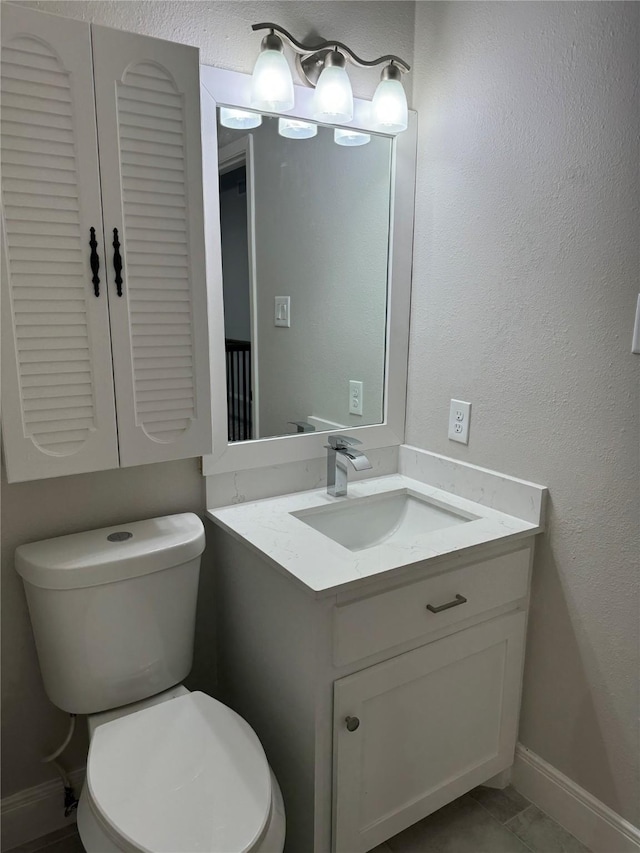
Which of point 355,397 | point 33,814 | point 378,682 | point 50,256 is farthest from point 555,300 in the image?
point 33,814

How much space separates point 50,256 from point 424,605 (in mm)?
1081

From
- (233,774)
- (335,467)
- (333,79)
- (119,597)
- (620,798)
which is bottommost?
(620,798)

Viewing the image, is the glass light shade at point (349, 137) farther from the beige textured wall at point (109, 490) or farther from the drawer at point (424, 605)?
the drawer at point (424, 605)

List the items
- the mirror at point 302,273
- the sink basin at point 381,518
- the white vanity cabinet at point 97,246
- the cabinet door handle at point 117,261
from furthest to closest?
the sink basin at point 381,518
the mirror at point 302,273
the cabinet door handle at point 117,261
the white vanity cabinet at point 97,246

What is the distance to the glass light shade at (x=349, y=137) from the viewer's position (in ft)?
5.44

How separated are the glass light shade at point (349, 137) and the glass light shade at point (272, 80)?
234mm

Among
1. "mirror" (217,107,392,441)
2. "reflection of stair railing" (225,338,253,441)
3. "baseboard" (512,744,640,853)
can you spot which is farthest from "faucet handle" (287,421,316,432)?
"baseboard" (512,744,640,853)

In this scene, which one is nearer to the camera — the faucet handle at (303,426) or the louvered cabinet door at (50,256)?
the louvered cabinet door at (50,256)

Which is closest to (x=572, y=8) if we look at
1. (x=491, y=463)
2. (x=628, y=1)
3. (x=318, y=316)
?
(x=628, y=1)

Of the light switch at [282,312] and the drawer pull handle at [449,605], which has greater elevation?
the light switch at [282,312]

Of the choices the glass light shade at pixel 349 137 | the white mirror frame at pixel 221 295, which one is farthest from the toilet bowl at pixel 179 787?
the glass light shade at pixel 349 137

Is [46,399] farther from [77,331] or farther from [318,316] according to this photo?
[318,316]

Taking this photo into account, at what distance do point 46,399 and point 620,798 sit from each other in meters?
1.60

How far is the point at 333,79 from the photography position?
1.48 meters
